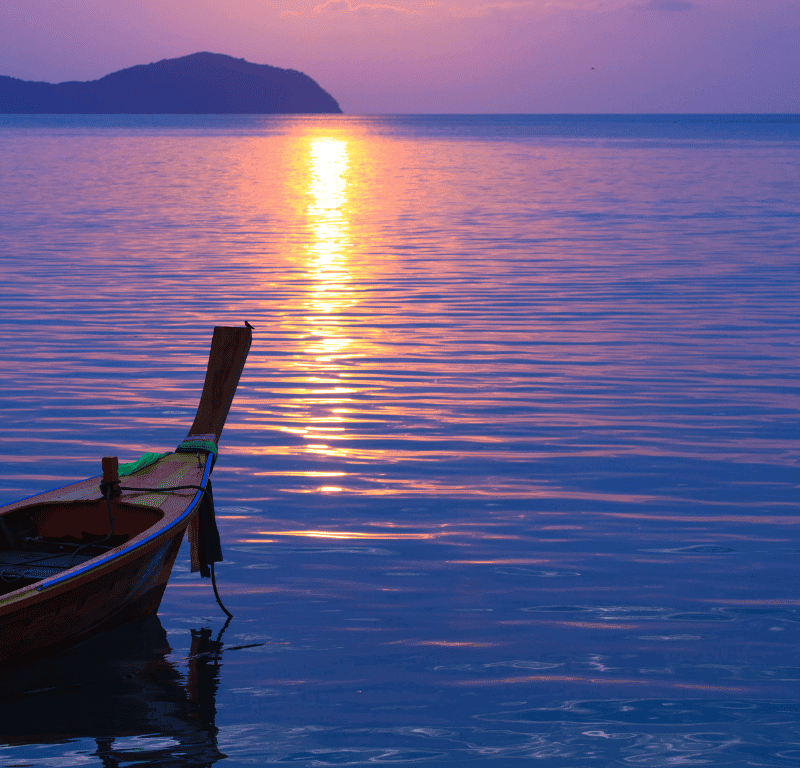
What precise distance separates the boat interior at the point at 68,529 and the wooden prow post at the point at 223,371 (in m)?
1.61

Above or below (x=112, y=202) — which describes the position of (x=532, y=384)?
below

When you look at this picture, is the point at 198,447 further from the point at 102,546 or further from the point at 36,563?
the point at 36,563

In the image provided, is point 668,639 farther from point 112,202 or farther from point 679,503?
point 112,202

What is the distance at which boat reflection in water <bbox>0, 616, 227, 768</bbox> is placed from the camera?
5875 millimetres

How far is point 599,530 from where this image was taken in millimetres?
8945

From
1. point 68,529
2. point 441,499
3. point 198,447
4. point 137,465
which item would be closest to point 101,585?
point 68,529

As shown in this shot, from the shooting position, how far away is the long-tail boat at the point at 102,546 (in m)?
6.20

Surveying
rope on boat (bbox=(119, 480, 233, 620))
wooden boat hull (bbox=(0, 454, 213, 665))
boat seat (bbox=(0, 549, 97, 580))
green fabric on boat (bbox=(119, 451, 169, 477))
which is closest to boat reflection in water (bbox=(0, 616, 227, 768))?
wooden boat hull (bbox=(0, 454, 213, 665))

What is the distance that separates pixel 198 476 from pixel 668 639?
3405mm

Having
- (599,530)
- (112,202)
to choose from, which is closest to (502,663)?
(599,530)

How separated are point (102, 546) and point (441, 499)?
3206mm

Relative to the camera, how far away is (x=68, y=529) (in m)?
7.69

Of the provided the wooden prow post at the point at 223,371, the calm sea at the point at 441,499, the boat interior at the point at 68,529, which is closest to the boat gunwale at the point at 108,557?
the boat interior at the point at 68,529

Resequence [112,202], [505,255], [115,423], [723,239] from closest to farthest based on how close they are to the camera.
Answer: [115,423] → [505,255] → [723,239] → [112,202]
